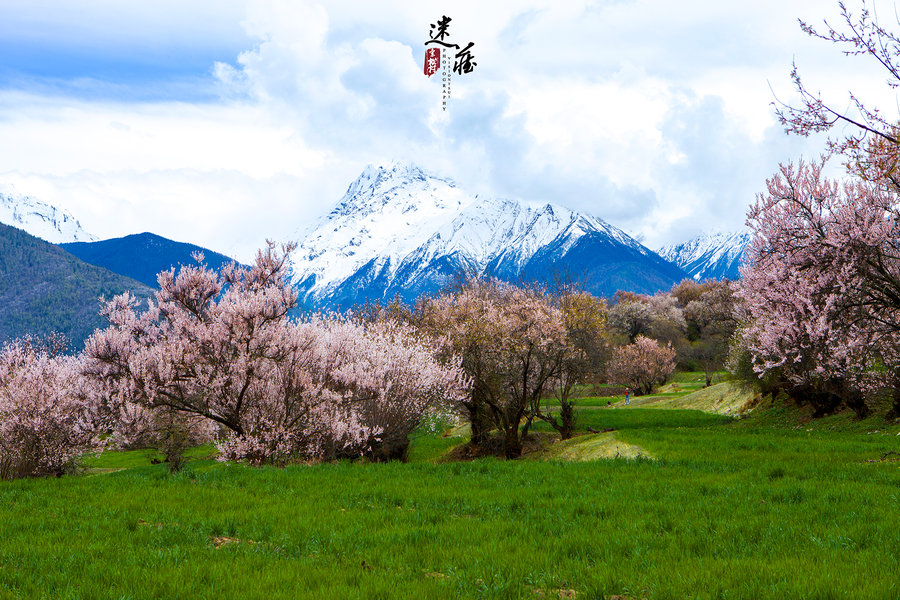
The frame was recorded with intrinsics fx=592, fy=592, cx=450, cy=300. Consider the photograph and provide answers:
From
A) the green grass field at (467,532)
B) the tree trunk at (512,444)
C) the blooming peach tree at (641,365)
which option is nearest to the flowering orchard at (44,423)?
the green grass field at (467,532)

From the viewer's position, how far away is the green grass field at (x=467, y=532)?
22.6 feet

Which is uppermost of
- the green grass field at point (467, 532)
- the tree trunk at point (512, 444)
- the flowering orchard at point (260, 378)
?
the flowering orchard at point (260, 378)

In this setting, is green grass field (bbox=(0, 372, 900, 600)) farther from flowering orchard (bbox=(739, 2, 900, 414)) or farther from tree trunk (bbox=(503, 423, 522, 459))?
tree trunk (bbox=(503, 423, 522, 459))

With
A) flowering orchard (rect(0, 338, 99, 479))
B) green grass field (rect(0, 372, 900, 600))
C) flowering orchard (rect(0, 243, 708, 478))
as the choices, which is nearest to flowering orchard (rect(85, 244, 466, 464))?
flowering orchard (rect(0, 243, 708, 478))

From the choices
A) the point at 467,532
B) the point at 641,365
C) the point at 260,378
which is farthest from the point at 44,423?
the point at 641,365

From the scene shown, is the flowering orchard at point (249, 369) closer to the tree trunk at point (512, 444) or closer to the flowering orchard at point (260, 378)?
the flowering orchard at point (260, 378)

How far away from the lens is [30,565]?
7.77 m

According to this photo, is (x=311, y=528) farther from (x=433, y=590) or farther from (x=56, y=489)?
(x=56, y=489)

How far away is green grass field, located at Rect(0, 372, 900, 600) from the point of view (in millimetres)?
6887

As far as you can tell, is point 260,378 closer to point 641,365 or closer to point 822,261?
point 822,261

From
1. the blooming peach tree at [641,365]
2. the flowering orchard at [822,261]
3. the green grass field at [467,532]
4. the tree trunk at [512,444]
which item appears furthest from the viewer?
the blooming peach tree at [641,365]

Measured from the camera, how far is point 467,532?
31.0ft

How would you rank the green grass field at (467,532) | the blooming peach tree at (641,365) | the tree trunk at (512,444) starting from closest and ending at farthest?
1. the green grass field at (467,532)
2. the tree trunk at (512,444)
3. the blooming peach tree at (641,365)

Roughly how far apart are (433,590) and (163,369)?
60.8 feet
